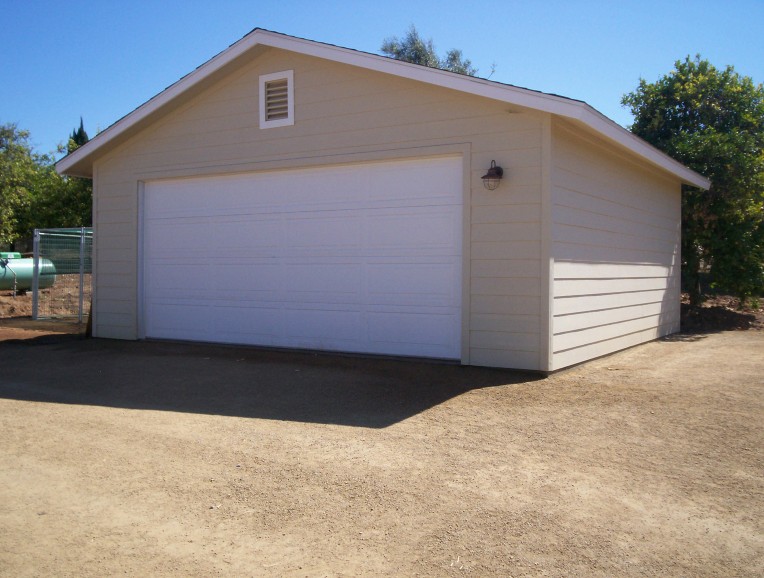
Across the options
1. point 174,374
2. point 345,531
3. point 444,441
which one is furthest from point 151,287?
point 345,531

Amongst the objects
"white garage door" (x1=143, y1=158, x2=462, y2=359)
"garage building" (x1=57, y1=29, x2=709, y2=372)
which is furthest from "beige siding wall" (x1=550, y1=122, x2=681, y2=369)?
"white garage door" (x1=143, y1=158, x2=462, y2=359)

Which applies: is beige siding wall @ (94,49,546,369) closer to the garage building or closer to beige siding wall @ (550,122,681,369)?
the garage building

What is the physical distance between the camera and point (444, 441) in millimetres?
5316

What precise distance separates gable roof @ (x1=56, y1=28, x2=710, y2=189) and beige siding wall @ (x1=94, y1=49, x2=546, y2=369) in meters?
0.24

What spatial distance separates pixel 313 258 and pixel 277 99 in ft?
7.90

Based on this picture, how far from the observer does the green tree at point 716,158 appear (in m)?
13.3

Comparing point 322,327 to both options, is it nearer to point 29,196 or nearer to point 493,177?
point 493,177

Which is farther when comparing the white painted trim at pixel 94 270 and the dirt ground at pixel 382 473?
the white painted trim at pixel 94 270

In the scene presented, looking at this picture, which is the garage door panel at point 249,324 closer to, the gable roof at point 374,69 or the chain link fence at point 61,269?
the gable roof at point 374,69

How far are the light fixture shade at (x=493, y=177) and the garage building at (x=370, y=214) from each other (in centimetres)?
8

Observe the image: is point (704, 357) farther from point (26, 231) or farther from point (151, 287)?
point (26, 231)

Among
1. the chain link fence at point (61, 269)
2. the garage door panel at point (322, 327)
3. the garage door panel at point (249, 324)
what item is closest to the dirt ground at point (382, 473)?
the garage door panel at point (322, 327)

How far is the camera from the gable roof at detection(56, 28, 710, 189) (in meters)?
7.49

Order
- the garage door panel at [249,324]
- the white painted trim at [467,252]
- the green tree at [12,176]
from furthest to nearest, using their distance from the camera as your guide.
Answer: the green tree at [12,176], the garage door panel at [249,324], the white painted trim at [467,252]
